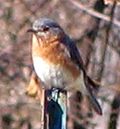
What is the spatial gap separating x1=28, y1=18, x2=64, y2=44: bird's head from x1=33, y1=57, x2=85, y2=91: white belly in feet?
0.68

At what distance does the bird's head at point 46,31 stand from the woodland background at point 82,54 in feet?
9.89

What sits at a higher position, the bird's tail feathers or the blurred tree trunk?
the bird's tail feathers

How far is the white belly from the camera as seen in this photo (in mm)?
6062

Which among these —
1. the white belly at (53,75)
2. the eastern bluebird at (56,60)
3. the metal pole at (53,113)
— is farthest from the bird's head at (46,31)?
the metal pole at (53,113)

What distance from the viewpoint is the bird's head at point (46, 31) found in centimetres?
553

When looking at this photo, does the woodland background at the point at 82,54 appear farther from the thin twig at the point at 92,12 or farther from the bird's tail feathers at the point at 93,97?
the bird's tail feathers at the point at 93,97

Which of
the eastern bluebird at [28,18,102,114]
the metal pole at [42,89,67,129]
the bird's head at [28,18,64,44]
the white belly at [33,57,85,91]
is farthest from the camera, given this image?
the white belly at [33,57,85,91]

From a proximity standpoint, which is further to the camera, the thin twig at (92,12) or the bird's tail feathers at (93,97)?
the thin twig at (92,12)

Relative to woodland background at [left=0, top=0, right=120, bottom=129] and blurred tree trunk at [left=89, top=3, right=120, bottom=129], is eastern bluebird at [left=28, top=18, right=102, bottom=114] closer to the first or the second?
woodland background at [left=0, top=0, right=120, bottom=129]

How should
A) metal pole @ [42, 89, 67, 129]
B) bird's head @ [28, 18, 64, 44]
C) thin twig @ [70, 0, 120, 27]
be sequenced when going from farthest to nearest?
thin twig @ [70, 0, 120, 27]
bird's head @ [28, 18, 64, 44]
metal pole @ [42, 89, 67, 129]

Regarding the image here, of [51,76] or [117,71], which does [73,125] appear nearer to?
[117,71]

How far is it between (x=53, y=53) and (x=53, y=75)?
0.70 ft

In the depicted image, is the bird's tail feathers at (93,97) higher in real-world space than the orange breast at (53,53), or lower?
lower

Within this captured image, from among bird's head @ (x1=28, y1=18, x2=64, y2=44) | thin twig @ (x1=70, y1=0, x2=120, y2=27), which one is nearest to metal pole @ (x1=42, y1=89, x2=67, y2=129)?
bird's head @ (x1=28, y1=18, x2=64, y2=44)
